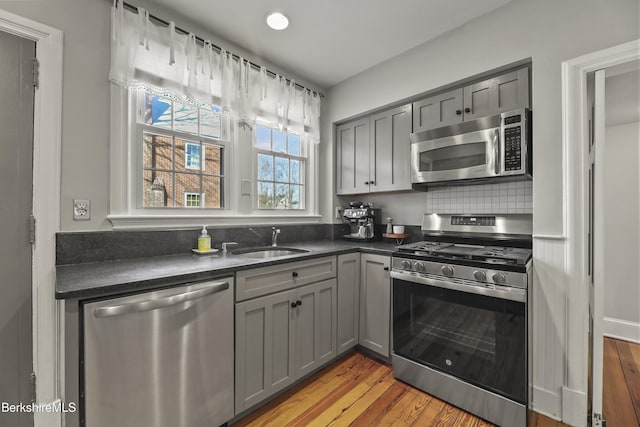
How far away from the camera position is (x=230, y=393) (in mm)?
1567

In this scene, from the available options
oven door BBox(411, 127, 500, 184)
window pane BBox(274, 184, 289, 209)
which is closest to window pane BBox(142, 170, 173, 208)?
window pane BBox(274, 184, 289, 209)

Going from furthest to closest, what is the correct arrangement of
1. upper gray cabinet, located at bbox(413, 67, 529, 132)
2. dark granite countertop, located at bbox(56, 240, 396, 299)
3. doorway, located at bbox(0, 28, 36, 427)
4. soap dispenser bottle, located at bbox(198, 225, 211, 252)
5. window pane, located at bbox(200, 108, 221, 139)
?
window pane, located at bbox(200, 108, 221, 139) < soap dispenser bottle, located at bbox(198, 225, 211, 252) < upper gray cabinet, located at bbox(413, 67, 529, 132) < doorway, located at bbox(0, 28, 36, 427) < dark granite countertop, located at bbox(56, 240, 396, 299)

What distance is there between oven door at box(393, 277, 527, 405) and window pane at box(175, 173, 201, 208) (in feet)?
5.57

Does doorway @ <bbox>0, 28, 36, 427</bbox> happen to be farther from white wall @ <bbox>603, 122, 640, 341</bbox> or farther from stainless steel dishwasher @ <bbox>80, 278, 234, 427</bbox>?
white wall @ <bbox>603, 122, 640, 341</bbox>

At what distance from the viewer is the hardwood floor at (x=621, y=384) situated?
65.4 inches

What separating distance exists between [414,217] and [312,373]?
5.46 ft

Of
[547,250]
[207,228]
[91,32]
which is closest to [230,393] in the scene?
[207,228]

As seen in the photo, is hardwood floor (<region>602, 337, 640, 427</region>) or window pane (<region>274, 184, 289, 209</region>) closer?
hardwood floor (<region>602, 337, 640, 427</region>)

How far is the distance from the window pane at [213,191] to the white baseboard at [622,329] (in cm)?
378

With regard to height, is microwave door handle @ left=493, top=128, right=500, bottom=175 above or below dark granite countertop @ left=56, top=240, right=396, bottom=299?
above

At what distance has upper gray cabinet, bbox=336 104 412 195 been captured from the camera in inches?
99.7

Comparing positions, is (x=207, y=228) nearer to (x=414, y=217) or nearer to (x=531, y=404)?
(x=414, y=217)

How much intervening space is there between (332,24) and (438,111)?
3.47 feet

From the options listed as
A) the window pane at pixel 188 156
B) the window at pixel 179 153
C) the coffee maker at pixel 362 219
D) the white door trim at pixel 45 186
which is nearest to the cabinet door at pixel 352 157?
the coffee maker at pixel 362 219
